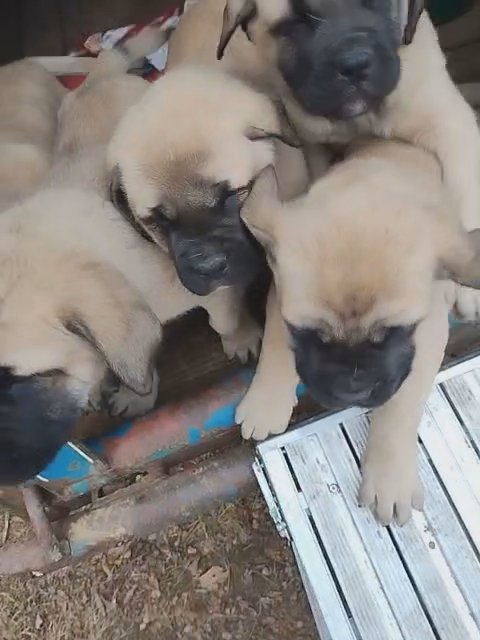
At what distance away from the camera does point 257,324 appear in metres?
2.90

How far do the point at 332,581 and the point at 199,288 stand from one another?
0.82 metres

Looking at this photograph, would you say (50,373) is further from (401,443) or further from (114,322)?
(401,443)

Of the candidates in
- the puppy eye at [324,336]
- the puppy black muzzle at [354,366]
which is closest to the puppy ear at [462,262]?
the puppy black muzzle at [354,366]

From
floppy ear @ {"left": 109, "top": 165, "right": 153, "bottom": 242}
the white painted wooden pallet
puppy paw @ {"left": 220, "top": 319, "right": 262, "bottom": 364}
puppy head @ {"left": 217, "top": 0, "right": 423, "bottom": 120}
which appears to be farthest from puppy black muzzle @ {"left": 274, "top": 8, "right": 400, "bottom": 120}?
the white painted wooden pallet

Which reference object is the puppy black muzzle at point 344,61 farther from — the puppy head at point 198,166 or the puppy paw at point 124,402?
the puppy paw at point 124,402

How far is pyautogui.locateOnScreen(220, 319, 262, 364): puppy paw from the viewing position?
2.88 metres

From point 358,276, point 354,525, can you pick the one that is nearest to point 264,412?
point 354,525

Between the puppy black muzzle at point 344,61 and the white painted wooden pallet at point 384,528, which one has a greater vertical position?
the puppy black muzzle at point 344,61

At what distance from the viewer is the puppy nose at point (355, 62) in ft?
7.52

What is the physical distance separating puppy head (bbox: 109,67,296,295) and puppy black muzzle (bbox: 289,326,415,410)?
0.31 m

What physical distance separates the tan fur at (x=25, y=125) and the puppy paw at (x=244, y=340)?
724mm

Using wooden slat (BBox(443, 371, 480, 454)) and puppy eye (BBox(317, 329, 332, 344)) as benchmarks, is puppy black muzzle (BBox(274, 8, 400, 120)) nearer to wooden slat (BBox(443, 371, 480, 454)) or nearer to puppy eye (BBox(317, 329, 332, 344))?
puppy eye (BBox(317, 329, 332, 344))

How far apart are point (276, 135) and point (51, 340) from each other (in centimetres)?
75

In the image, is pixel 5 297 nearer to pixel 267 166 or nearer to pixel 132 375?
pixel 132 375
